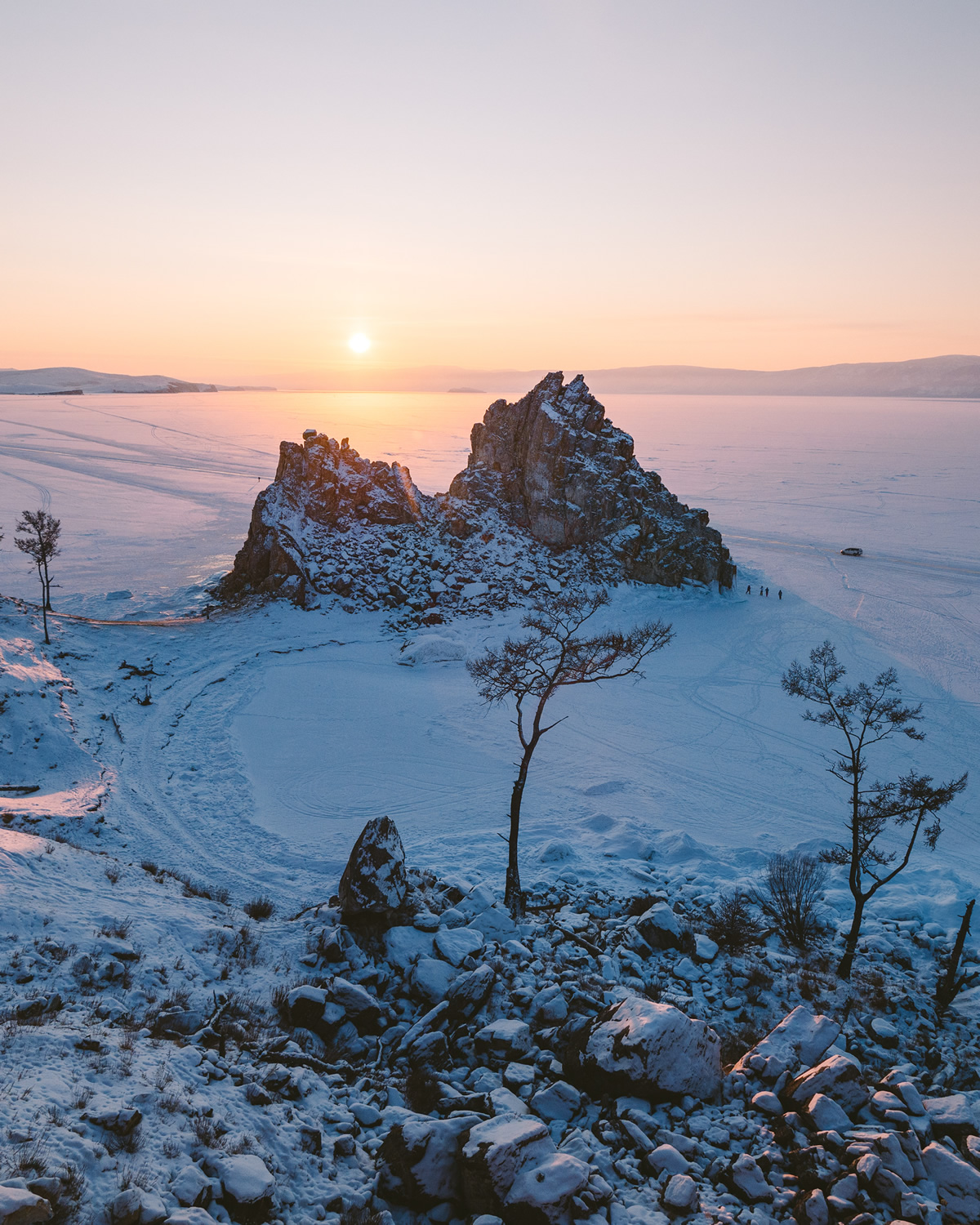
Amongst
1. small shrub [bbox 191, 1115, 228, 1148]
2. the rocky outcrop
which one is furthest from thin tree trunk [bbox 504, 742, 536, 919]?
the rocky outcrop

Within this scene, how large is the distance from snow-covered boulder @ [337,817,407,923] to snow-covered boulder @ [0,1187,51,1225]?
849 cm

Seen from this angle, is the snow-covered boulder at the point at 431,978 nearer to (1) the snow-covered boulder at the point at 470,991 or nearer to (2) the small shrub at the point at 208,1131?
(1) the snow-covered boulder at the point at 470,991

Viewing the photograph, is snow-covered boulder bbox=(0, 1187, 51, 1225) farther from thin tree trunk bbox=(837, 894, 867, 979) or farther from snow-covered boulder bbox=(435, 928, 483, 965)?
thin tree trunk bbox=(837, 894, 867, 979)

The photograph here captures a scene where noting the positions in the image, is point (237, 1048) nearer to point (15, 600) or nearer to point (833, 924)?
point (833, 924)

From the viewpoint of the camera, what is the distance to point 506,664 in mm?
17328

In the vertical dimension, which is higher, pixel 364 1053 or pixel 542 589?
pixel 542 589

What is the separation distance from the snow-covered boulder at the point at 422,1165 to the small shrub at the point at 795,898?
10.7 metres

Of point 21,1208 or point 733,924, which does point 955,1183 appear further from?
point 21,1208

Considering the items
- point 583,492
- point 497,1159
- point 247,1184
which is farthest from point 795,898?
point 583,492

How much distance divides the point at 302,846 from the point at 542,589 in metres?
28.2

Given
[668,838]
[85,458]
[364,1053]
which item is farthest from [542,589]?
[85,458]

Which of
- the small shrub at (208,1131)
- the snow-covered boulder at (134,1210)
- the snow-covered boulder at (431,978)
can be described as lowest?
the snow-covered boulder at (431,978)

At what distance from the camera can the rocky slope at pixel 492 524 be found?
148 ft

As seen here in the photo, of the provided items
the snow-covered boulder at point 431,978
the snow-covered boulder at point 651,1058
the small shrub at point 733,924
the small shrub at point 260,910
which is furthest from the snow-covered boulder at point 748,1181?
the small shrub at point 260,910
